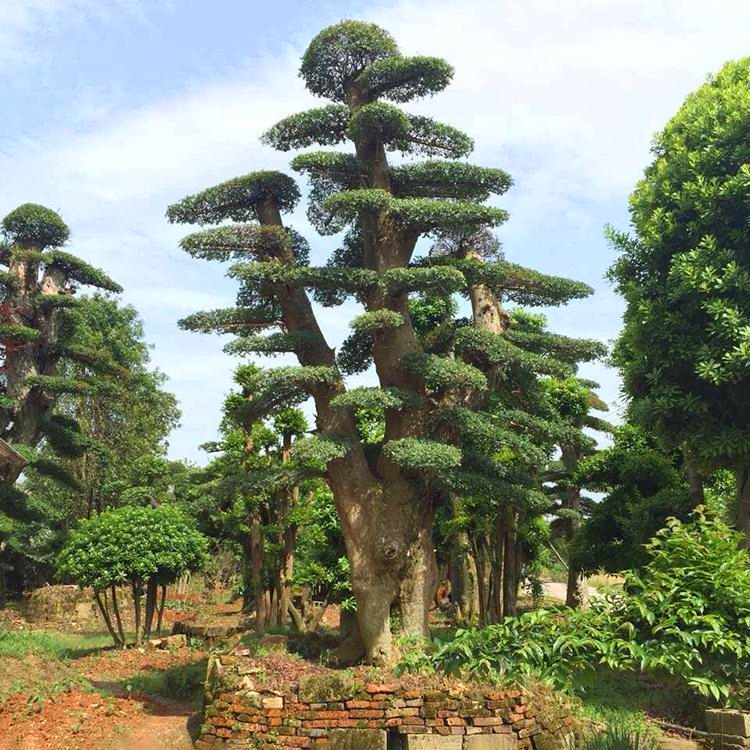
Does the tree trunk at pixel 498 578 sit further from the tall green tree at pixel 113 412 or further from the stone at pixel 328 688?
the tall green tree at pixel 113 412

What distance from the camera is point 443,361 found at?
11.0 m

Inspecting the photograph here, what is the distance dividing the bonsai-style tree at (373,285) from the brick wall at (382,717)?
263cm

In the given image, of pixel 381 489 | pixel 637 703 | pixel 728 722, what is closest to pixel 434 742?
pixel 728 722

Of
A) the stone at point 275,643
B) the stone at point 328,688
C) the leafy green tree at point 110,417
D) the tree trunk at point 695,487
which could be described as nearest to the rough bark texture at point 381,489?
the stone at point 275,643

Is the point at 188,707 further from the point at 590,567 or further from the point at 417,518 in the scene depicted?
the point at 590,567

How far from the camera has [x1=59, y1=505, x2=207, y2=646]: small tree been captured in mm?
14852

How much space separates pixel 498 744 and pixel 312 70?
397 inches

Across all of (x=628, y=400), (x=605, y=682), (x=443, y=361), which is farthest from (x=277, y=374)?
(x=605, y=682)

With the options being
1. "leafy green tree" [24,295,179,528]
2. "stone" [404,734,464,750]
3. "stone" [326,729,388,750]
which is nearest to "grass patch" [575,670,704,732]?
"stone" [404,734,464,750]

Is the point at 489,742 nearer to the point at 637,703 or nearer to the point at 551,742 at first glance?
the point at 551,742

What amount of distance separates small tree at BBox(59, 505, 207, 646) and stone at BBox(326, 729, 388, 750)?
7828 millimetres

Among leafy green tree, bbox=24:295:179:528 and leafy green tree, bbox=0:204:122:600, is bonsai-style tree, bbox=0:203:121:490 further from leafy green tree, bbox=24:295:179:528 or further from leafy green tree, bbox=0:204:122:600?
leafy green tree, bbox=24:295:179:528

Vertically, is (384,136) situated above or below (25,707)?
above

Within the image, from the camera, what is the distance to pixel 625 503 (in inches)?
545
